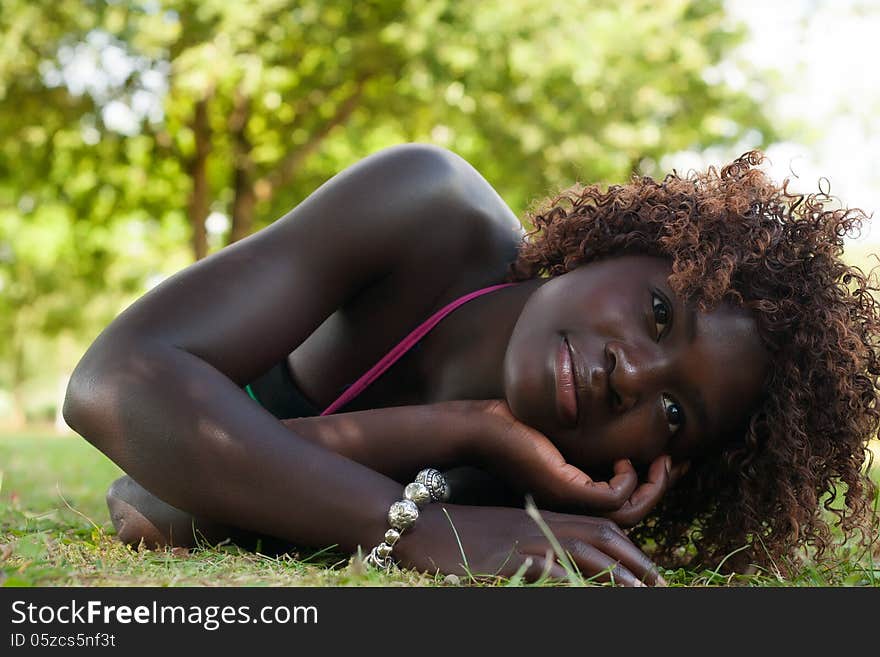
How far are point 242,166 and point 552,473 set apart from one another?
40.1 feet

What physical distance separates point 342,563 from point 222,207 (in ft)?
46.4

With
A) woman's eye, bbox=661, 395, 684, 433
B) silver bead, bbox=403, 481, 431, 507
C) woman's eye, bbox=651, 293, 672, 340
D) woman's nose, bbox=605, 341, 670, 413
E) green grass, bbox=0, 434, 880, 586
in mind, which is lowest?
green grass, bbox=0, 434, 880, 586

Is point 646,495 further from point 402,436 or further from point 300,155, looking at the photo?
point 300,155

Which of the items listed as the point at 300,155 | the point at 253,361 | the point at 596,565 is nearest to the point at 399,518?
the point at 596,565

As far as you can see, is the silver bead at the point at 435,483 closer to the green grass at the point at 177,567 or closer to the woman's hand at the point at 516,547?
the woman's hand at the point at 516,547

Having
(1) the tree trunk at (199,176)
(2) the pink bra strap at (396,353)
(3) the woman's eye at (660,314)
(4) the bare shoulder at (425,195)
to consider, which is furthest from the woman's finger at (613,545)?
(1) the tree trunk at (199,176)

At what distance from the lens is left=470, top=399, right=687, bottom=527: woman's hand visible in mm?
2652

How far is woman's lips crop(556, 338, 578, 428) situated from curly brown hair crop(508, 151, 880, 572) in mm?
436

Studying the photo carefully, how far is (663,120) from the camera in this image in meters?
13.4

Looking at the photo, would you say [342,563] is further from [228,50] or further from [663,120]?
[663,120]

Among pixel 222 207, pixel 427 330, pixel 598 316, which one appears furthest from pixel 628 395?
pixel 222 207

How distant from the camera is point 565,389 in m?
2.59

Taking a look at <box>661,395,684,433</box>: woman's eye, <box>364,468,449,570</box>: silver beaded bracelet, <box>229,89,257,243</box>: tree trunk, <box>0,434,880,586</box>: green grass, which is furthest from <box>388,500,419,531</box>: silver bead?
<box>229,89,257,243</box>: tree trunk

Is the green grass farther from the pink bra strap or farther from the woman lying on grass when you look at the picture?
the pink bra strap
